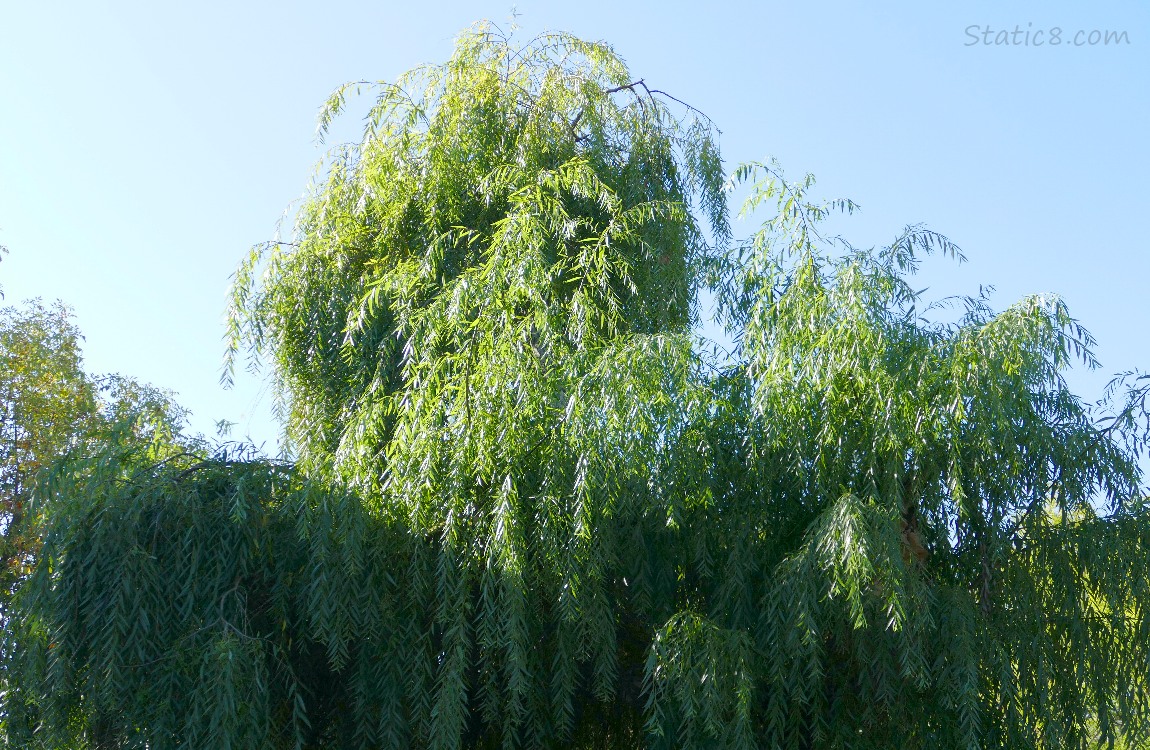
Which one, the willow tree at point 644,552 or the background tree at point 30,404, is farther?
the background tree at point 30,404

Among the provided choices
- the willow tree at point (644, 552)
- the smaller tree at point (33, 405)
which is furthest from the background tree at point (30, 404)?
the willow tree at point (644, 552)

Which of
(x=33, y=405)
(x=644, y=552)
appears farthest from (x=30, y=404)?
(x=644, y=552)

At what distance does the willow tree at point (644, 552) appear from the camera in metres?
5.25

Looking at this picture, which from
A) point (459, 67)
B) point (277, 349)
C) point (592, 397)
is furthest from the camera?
point (459, 67)

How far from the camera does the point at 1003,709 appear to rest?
537 cm

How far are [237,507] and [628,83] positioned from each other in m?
4.34

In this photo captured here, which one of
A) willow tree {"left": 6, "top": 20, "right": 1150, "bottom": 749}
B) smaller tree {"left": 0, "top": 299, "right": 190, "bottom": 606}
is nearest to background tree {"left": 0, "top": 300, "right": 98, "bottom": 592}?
smaller tree {"left": 0, "top": 299, "right": 190, "bottom": 606}

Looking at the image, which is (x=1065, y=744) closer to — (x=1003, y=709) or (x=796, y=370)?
(x=1003, y=709)

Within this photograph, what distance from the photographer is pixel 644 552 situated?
5.85m

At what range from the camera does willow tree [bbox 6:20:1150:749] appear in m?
5.25

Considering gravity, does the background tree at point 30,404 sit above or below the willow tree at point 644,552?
above

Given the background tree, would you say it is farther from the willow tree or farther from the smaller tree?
the willow tree

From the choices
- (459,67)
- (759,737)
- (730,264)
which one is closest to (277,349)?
(459,67)

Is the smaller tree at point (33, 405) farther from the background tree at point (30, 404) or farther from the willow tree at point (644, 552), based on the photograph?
the willow tree at point (644, 552)
